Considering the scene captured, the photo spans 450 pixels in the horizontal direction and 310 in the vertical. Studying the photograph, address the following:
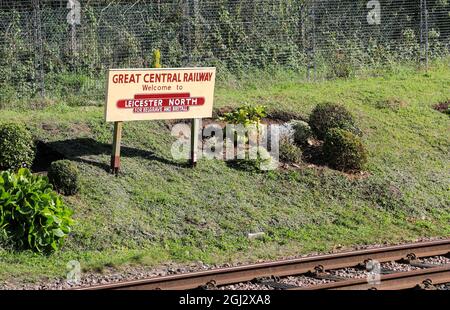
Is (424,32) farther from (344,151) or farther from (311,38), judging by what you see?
(344,151)

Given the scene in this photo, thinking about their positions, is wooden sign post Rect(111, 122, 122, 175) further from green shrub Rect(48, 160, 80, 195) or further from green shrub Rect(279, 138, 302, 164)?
green shrub Rect(279, 138, 302, 164)

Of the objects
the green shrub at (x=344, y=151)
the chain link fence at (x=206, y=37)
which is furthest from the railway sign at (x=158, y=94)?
the chain link fence at (x=206, y=37)

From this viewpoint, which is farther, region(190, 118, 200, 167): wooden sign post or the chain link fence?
the chain link fence

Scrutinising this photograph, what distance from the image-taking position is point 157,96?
16.9 metres

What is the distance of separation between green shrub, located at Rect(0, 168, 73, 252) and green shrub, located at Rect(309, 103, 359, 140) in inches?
244

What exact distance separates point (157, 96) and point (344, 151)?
3.46m

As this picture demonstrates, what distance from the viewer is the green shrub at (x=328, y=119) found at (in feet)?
61.7

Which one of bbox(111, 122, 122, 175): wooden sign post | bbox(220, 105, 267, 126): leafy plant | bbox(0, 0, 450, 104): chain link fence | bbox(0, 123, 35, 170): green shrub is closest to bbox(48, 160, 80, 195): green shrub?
bbox(0, 123, 35, 170): green shrub

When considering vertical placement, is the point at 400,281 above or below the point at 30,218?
below

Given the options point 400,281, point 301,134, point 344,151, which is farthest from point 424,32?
point 400,281

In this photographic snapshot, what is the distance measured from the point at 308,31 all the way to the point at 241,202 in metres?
8.30

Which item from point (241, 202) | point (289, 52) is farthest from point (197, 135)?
point (289, 52)

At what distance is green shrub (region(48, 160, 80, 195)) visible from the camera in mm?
15383

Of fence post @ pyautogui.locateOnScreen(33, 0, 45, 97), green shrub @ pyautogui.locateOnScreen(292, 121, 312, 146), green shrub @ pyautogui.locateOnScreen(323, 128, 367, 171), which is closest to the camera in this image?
green shrub @ pyautogui.locateOnScreen(323, 128, 367, 171)
